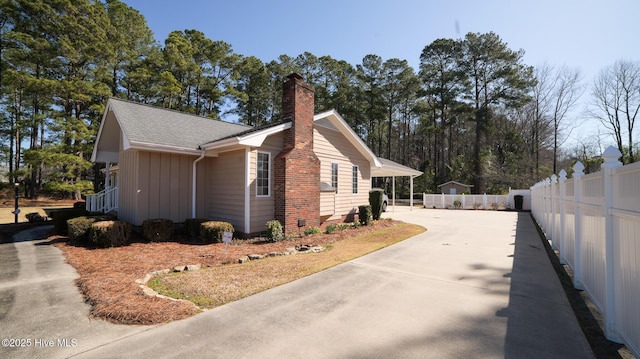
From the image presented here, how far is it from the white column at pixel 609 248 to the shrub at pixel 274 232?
24.9 feet

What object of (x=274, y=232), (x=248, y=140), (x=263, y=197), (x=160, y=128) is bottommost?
(x=274, y=232)

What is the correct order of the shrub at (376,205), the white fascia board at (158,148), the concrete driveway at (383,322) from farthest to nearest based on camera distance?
the shrub at (376,205)
the white fascia board at (158,148)
the concrete driveway at (383,322)

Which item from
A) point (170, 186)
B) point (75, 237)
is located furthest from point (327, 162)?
point (75, 237)

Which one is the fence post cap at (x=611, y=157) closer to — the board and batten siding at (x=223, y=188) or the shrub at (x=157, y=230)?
the board and batten siding at (x=223, y=188)

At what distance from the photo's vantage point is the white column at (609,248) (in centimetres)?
306

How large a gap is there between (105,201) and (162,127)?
4.67 m

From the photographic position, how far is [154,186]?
9.52 m

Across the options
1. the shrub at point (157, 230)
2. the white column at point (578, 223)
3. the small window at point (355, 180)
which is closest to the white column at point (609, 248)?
the white column at point (578, 223)

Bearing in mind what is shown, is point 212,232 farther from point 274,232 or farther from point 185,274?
point 185,274

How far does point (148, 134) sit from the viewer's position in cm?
911

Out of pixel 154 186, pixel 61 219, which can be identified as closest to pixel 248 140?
pixel 154 186

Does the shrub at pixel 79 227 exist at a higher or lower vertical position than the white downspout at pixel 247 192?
lower

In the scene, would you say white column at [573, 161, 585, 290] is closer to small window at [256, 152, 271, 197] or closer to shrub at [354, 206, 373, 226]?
shrub at [354, 206, 373, 226]

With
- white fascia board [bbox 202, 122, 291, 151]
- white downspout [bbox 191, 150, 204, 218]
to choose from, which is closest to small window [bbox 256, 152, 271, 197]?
white fascia board [bbox 202, 122, 291, 151]
